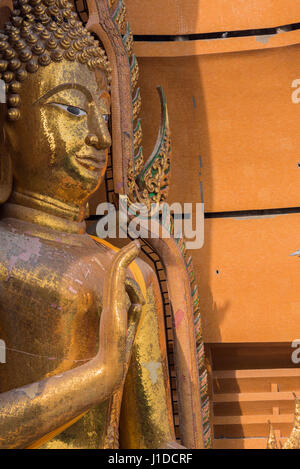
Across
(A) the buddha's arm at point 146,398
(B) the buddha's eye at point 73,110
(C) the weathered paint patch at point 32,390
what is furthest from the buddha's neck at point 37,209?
(C) the weathered paint patch at point 32,390

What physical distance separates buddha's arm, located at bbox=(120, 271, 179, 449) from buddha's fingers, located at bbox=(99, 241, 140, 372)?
0.40m

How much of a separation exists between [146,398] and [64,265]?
0.54 m

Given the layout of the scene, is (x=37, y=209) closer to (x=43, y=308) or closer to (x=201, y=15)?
(x=43, y=308)

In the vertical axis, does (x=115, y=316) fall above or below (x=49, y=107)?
below

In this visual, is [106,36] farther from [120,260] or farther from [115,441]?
[115,441]

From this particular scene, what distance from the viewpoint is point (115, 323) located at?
1.78 metres

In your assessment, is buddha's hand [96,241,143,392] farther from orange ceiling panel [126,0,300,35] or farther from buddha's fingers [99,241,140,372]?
orange ceiling panel [126,0,300,35]

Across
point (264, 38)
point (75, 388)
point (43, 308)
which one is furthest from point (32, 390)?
point (264, 38)

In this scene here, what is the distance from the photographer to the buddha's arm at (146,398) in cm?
216

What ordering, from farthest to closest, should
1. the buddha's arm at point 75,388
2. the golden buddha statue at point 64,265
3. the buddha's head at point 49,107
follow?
the buddha's head at point 49,107
the golden buddha statue at point 64,265
the buddha's arm at point 75,388

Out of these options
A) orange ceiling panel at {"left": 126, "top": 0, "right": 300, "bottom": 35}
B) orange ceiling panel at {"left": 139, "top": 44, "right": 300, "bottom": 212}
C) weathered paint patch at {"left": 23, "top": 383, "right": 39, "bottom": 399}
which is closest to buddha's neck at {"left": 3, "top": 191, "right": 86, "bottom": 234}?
weathered paint patch at {"left": 23, "top": 383, "right": 39, "bottom": 399}

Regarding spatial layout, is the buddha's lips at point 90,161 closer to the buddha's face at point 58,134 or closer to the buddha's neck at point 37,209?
the buddha's face at point 58,134

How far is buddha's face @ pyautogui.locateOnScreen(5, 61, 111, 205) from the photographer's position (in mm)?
2016

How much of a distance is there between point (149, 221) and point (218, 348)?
80cm
